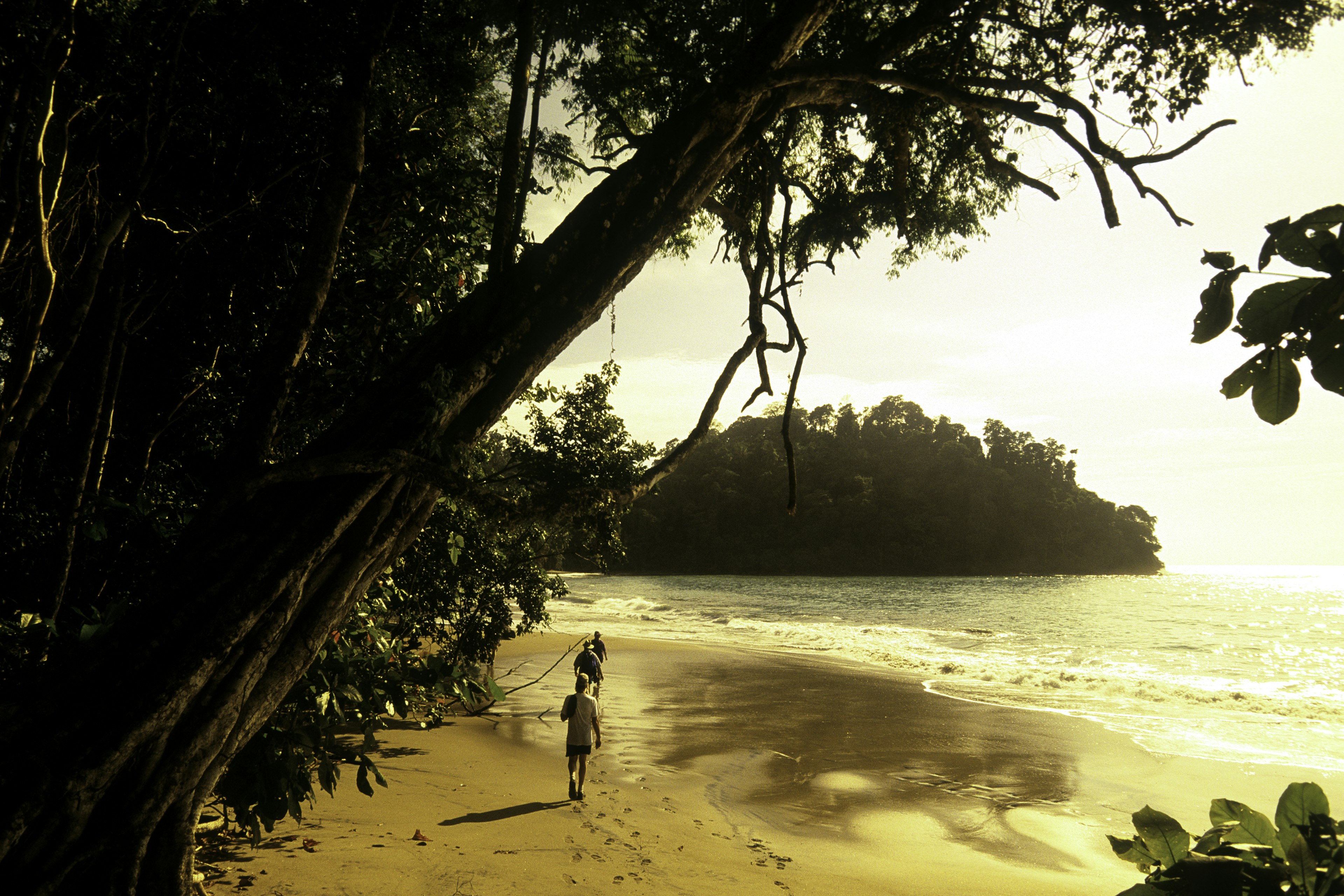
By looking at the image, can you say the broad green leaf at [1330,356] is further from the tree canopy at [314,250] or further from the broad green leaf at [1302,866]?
the tree canopy at [314,250]

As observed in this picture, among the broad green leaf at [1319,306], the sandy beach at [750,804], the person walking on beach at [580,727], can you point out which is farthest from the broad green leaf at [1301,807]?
the person walking on beach at [580,727]

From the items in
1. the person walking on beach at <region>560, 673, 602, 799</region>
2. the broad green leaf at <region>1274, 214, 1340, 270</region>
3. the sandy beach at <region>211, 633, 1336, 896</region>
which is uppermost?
the broad green leaf at <region>1274, 214, 1340, 270</region>

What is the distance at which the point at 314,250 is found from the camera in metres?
3.09

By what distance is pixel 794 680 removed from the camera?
20375 millimetres

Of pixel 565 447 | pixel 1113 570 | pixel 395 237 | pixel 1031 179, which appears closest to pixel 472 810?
pixel 565 447

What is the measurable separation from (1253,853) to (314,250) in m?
3.38

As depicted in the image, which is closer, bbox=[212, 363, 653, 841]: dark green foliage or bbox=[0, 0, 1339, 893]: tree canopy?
bbox=[0, 0, 1339, 893]: tree canopy

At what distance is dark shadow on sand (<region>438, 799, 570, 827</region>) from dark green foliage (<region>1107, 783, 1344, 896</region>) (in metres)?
7.68

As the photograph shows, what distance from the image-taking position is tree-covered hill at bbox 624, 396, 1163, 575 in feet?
294

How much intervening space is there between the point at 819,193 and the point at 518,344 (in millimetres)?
5681

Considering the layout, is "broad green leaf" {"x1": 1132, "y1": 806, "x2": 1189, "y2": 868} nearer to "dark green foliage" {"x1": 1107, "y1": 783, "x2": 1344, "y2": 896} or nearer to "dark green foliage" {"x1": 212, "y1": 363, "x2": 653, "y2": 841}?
"dark green foliage" {"x1": 1107, "y1": 783, "x2": 1344, "y2": 896}

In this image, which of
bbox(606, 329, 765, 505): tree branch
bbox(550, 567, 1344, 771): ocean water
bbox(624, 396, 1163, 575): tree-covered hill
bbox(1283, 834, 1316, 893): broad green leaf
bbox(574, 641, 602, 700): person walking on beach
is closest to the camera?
bbox(1283, 834, 1316, 893): broad green leaf

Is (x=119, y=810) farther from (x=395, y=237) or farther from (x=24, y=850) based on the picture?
(x=395, y=237)

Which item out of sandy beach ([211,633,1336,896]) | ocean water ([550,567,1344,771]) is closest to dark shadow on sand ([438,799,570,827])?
sandy beach ([211,633,1336,896])
